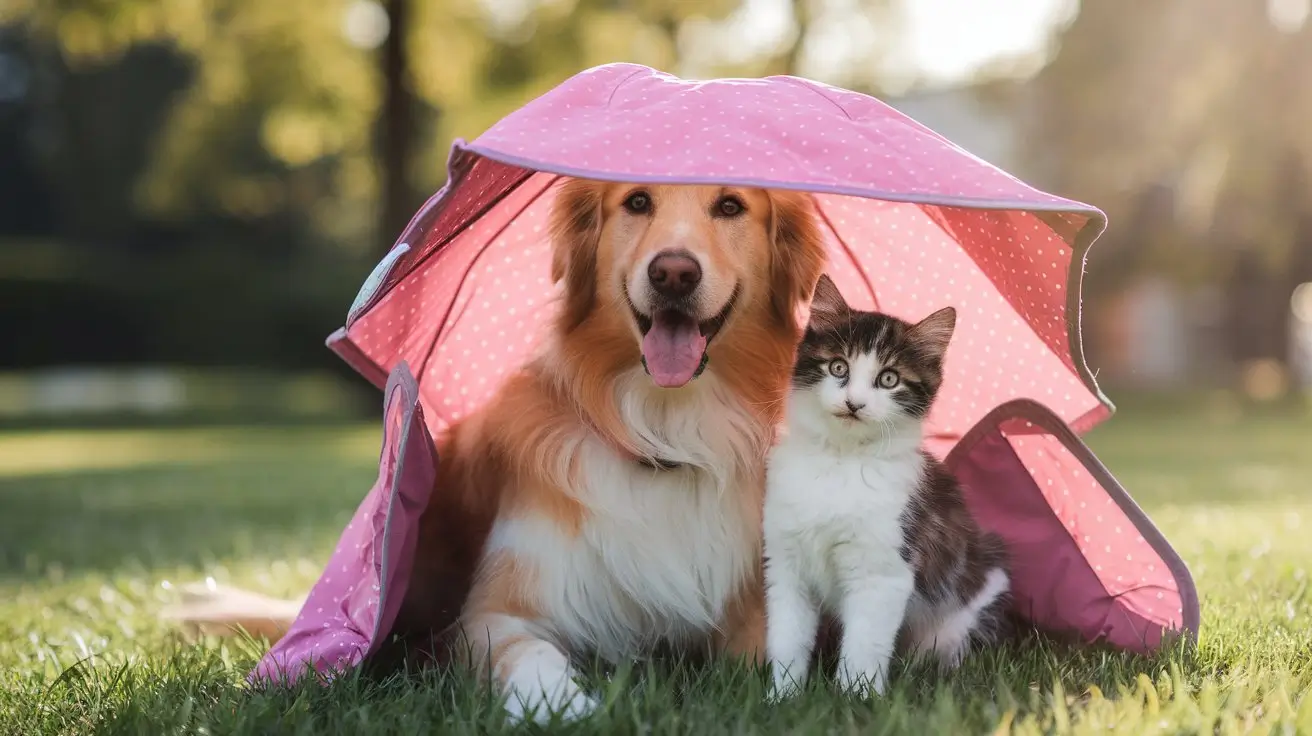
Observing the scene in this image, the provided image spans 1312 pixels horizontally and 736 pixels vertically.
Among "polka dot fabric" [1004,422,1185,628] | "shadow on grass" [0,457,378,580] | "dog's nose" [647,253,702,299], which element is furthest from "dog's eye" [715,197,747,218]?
"shadow on grass" [0,457,378,580]

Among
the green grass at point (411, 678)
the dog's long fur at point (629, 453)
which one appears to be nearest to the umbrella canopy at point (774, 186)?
the dog's long fur at point (629, 453)

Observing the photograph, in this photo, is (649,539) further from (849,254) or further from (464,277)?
(849,254)

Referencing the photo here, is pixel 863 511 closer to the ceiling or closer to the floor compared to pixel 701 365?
closer to the floor

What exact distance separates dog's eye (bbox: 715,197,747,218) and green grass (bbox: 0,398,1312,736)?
1234mm

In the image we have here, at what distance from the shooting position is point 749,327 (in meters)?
3.37

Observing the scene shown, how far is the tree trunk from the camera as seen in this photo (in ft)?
51.0

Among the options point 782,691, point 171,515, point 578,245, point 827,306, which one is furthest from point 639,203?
point 171,515

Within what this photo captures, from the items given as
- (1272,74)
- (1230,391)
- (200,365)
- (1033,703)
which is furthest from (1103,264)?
(1033,703)

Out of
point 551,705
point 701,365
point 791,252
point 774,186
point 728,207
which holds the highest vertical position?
point 774,186

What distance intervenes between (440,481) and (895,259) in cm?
164

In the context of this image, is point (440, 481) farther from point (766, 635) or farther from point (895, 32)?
point (895, 32)

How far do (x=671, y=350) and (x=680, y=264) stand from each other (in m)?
0.26

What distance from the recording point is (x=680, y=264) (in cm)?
301

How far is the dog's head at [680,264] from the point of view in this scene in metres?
3.09
